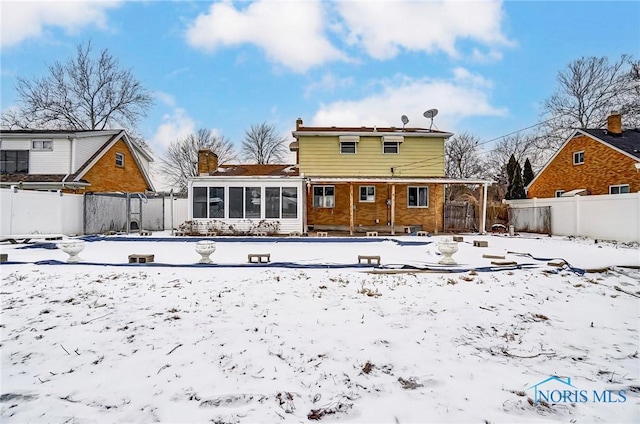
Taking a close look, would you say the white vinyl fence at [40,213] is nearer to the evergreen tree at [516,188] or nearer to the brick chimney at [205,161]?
the brick chimney at [205,161]

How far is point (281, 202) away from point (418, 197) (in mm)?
7315

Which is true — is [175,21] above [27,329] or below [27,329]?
A: above

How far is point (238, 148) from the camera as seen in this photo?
41250 mm

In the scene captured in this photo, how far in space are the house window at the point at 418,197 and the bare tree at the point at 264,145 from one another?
24405 millimetres

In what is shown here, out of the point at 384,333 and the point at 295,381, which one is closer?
the point at 295,381

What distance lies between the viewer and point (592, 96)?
2788cm

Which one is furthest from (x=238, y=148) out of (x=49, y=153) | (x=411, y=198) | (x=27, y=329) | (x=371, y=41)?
(x=27, y=329)

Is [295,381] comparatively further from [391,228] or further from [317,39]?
[391,228]

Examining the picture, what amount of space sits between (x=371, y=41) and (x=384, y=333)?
38.3 ft

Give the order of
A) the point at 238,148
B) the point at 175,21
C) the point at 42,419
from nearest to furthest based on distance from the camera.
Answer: the point at 42,419 → the point at 175,21 → the point at 238,148

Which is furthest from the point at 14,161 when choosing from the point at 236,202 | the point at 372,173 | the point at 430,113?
the point at 430,113

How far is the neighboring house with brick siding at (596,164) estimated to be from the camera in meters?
17.2
